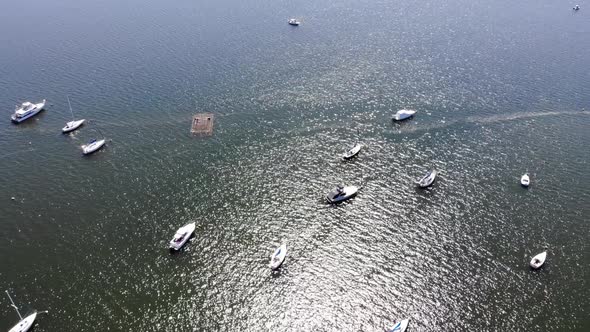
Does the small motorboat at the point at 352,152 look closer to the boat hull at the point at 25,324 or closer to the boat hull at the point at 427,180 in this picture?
the boat hull at the point at 427,180

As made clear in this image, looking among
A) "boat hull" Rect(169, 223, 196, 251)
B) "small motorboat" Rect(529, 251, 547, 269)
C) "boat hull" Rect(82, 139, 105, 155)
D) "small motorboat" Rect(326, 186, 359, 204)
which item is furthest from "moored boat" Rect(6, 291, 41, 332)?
"small motorboat" Rect(529, 251, 547, 269)

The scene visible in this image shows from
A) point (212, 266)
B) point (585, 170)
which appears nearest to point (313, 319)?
point (212, 266)

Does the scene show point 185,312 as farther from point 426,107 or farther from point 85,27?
point 85,27

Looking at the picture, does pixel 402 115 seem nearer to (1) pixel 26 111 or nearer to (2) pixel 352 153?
(2) pixel 352 153

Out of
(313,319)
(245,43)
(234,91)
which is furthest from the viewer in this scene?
(245,43)

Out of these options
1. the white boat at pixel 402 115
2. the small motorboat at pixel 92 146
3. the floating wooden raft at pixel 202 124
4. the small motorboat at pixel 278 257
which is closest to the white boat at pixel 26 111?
the small motorboat at pixel 92 146

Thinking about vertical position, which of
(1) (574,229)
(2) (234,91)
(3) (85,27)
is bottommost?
(1) (574,229)

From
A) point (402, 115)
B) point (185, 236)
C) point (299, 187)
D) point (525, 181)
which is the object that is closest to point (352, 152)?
point (299, 187)
